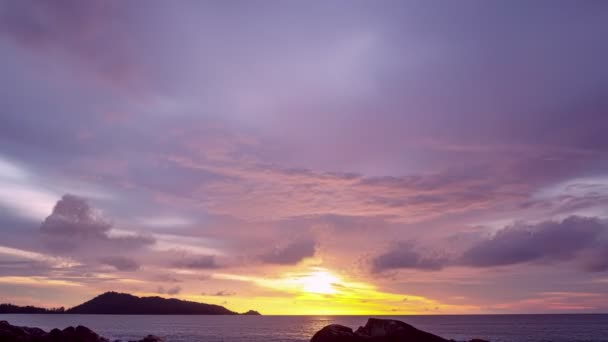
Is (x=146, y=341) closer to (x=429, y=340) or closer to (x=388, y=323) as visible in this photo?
(x=388, y=323)

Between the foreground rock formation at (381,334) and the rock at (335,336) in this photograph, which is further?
the rock at (335,336)

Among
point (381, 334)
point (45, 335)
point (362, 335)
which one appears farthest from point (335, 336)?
point (45, 335)

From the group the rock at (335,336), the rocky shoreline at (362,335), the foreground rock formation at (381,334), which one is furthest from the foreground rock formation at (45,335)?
the foreground rock formation at (381,334)

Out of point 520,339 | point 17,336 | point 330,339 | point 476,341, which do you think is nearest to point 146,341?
point 17,336

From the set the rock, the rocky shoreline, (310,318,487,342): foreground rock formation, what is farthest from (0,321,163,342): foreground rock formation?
(310,318,487,342): foreground rock formation

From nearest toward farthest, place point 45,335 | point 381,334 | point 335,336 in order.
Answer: point 335,336 → point 381,334 → point 45,335

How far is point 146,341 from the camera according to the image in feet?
233

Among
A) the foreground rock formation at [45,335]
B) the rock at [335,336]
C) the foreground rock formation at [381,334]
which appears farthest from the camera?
the foreground rock formation at [45,335]

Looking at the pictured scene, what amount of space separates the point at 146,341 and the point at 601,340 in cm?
11370

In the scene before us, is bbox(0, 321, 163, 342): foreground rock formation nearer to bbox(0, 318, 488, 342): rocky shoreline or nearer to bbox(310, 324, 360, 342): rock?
bbox(0, 318, 488, 342): rocky shoreline

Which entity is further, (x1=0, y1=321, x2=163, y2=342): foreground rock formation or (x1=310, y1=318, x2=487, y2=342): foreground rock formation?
(x1=0, y1=321, x2=163, y2=342): foreground rock formation

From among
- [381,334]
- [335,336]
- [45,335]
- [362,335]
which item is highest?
[381,334]

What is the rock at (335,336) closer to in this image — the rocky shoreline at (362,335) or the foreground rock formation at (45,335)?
the rocky shoreline at (362,335)

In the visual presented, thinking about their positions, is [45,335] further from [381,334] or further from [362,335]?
[381,334]
